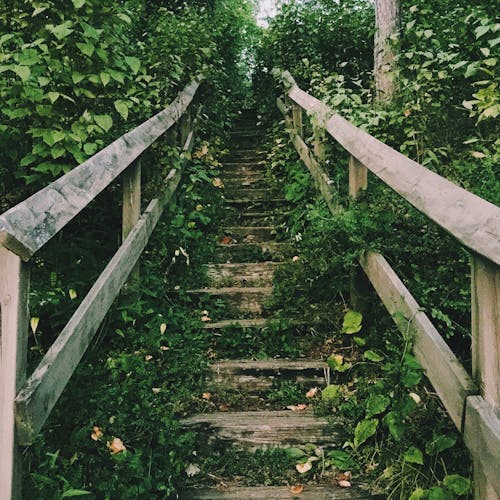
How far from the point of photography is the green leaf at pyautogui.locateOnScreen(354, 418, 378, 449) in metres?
2.39

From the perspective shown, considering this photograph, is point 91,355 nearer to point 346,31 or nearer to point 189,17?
point 189,17

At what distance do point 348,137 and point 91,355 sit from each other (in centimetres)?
193

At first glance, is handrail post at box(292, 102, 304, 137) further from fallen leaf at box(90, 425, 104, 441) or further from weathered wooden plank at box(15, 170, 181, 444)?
fallen leaf at box(90, 425, 104, 441)

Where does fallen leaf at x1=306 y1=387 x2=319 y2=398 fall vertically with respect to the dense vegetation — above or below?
below

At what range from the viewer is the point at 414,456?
2133 millimetres

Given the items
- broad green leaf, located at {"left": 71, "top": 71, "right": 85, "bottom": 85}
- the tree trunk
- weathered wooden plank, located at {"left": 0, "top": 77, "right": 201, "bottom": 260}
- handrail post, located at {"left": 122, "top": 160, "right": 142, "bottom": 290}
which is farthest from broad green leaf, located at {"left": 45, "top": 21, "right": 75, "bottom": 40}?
the tree trunk

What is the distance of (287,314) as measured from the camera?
11.5 feet

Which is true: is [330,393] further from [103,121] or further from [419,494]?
[103,121]

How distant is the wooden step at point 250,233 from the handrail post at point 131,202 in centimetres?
153

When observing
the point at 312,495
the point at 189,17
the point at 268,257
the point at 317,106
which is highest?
the point at 189,17

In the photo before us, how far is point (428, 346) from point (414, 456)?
501 millimetres

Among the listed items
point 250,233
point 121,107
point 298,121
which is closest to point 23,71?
point 121,107

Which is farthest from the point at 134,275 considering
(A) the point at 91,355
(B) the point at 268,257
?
(B) the point at 268,257

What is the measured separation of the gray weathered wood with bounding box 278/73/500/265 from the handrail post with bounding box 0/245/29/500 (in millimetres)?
1276
